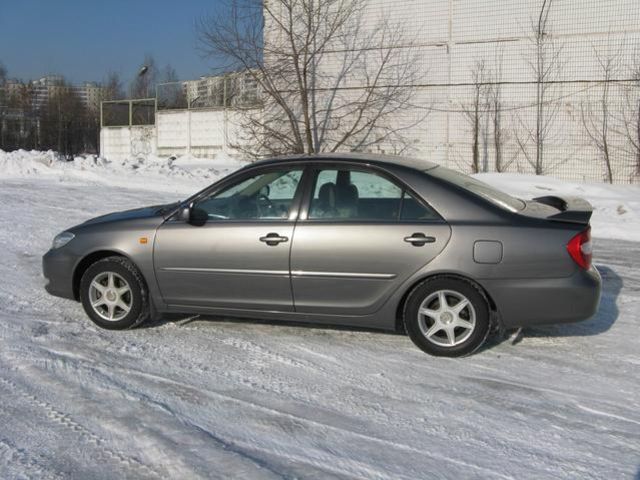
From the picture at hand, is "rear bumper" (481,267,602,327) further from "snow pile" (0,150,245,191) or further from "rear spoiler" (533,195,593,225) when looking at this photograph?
"snow pile" (0,150,245,191)

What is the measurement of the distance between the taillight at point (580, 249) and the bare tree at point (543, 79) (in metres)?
14.3

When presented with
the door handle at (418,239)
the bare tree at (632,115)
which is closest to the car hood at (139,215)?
the door handle at (418,239)

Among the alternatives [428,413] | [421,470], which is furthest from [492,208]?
[421,470]

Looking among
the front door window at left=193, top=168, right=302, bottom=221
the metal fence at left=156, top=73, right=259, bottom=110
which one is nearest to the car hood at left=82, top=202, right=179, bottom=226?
the front door window at left=193, top=168, right=302, bottom=221

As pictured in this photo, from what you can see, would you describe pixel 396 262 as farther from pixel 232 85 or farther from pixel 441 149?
pixel 232 85

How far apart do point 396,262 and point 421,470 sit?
1899 millimetres

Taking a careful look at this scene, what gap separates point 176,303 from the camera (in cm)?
567

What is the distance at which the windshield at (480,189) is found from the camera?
5289 mm

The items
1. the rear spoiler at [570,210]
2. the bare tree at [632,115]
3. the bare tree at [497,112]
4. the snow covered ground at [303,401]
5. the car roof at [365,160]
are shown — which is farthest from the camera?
the bare tree at [497,112]

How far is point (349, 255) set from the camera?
5145mm

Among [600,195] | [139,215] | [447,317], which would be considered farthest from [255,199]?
[600,195]

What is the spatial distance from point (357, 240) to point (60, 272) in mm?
2672

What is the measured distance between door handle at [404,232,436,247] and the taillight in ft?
Result: 3.20

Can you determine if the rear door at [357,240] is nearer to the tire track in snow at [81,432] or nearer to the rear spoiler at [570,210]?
the rear spoiler at [570,210]
